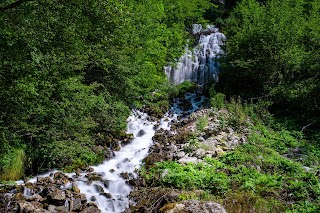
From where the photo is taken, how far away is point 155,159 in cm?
932

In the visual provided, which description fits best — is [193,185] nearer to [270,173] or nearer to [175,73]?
[270,173]

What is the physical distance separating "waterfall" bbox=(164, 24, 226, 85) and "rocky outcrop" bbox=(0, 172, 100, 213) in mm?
12549

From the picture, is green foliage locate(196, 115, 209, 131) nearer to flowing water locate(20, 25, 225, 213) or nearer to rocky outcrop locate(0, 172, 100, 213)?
flowing water locate(20, 25, 225, 213)

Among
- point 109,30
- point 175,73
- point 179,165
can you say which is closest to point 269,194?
point 179,165

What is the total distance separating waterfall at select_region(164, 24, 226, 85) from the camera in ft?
62.8

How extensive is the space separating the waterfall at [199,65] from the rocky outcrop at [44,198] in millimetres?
12549

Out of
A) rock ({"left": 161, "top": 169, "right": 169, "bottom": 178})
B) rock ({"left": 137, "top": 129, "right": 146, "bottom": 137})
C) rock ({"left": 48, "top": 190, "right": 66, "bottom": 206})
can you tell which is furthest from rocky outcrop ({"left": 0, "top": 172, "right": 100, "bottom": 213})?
rock ({"left": 137, "top": 129, "right": 146, "bottom": 137})

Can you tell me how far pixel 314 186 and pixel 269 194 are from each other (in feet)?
3.70

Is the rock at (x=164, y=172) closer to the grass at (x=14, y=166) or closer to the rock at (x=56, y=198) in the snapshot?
the rock at (x=56, y=198)

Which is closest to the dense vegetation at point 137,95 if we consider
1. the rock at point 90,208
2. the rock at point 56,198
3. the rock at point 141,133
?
the rock at point 141,133

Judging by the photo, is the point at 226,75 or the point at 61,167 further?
the point at 226,75

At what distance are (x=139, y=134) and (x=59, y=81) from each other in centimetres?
555

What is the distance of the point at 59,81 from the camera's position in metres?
7.59

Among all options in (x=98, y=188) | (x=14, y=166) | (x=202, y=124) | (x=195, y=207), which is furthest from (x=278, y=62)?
(x=14, y=166)
